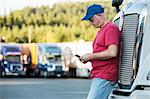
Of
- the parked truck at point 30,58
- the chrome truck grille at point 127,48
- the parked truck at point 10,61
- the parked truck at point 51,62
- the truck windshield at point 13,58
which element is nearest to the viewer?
the chrome truck grille at point 127,48

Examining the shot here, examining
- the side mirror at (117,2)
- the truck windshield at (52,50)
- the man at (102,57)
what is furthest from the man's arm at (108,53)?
the truck windshield at (52,50)

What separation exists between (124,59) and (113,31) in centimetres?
34

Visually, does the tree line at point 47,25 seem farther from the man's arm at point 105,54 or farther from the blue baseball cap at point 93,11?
the man's arm at point 105,54

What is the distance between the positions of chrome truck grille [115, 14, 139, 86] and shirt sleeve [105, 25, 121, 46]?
10 centimetres

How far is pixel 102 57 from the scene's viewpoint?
735 cm

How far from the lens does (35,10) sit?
111 meters

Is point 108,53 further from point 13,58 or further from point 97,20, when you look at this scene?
point 13,58

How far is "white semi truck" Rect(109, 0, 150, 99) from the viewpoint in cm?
673

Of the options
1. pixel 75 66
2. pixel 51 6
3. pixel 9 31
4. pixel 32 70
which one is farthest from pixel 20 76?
pixel 51 6

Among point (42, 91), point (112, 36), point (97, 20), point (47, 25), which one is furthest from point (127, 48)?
point (47, 25)

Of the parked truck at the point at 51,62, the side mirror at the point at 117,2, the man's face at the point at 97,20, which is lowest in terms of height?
the parked truck at the point at 51,62

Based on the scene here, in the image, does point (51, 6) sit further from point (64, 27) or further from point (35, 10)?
point (64, 27)

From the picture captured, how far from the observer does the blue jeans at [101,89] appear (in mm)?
7430

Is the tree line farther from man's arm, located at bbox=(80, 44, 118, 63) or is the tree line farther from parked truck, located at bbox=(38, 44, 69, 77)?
man's arm, located at bbox=(80, 44, 118, 63)
